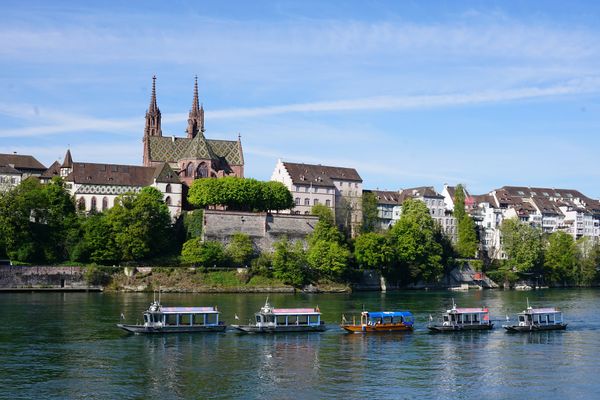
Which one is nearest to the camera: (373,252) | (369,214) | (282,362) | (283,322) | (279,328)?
(282,362)

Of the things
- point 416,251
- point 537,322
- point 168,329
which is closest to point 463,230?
point 416,251

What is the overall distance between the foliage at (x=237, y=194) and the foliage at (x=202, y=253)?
11.4 metres

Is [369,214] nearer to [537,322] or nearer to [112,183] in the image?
[112,183]

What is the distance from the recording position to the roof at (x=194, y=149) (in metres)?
143

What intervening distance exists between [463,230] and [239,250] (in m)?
49.3

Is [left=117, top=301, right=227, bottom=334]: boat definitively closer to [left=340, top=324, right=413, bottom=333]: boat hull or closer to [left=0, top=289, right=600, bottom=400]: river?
[left=0, top=289, right=600, bottom=400]: river

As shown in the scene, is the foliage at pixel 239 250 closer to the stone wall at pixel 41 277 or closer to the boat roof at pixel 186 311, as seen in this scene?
the stone wall at pixel 41 277

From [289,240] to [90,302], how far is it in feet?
138

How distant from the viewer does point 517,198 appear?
17912 cm

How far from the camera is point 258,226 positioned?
126m

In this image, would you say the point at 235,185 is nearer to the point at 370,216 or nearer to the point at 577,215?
the point at 370,216

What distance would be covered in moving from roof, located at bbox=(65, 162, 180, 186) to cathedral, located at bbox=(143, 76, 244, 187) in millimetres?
4751

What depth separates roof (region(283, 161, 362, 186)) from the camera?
148625mm

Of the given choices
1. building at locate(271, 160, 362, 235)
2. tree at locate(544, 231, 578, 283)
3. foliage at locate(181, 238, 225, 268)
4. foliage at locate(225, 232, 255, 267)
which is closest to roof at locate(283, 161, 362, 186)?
building at locate(271, 160, 362, 235)
